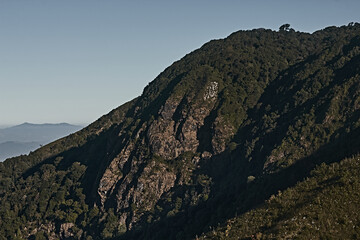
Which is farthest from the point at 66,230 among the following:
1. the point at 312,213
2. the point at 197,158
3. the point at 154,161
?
the point at 312,213

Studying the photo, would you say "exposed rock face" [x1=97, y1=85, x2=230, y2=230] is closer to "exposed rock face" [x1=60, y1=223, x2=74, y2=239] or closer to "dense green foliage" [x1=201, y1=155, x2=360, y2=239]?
"exposed rock face" [x1=60, y1=223, x2=74, y2=239]

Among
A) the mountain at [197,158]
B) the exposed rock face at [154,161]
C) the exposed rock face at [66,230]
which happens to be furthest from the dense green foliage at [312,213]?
the exposed rock face at [66,230]

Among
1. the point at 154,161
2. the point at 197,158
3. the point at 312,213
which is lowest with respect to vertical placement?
the point at 197,158

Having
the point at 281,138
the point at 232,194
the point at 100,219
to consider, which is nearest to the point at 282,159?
the point at 281,138

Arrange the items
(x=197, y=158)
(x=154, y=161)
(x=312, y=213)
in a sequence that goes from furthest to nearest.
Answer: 1. (x=197, y=158)
2. (x=154, y=161)
3. (x=312, y=213)

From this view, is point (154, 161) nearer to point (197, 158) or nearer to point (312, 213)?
point (197, 158)

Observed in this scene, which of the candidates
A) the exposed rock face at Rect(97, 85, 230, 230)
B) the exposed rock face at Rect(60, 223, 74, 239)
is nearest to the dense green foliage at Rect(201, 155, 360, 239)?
the exposed rock face at Rect(97, 85, 230, 230)

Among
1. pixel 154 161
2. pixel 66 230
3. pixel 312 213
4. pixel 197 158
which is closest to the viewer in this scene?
pixel 312 213

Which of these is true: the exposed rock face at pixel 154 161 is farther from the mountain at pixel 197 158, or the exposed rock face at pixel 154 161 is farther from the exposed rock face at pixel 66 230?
the exposed rock face at pixel 66 230

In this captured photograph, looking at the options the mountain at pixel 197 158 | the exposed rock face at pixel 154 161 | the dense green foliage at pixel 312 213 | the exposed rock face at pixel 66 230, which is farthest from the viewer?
the exposed rock face at pixel 66 230

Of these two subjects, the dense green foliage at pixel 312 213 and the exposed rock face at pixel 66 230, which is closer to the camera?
the dense green foliage at pixel 312 213

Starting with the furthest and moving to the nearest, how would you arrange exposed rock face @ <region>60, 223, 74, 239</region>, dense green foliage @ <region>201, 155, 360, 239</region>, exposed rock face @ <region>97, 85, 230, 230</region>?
exposed rock face @ <region>60, 223, 74, 239</region> → exposed rock face @ <region>97, 85, 230, 230</region> → dense green foliage @ <region>201, 155, 360, 239</region>

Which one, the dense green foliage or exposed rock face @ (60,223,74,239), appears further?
exposed rock face @ (60,223,74,239)

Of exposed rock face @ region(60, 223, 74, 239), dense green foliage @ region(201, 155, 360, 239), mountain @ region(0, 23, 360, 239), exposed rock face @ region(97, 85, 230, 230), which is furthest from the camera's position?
exposed rock face @ region(60, 223, 74, 239)
